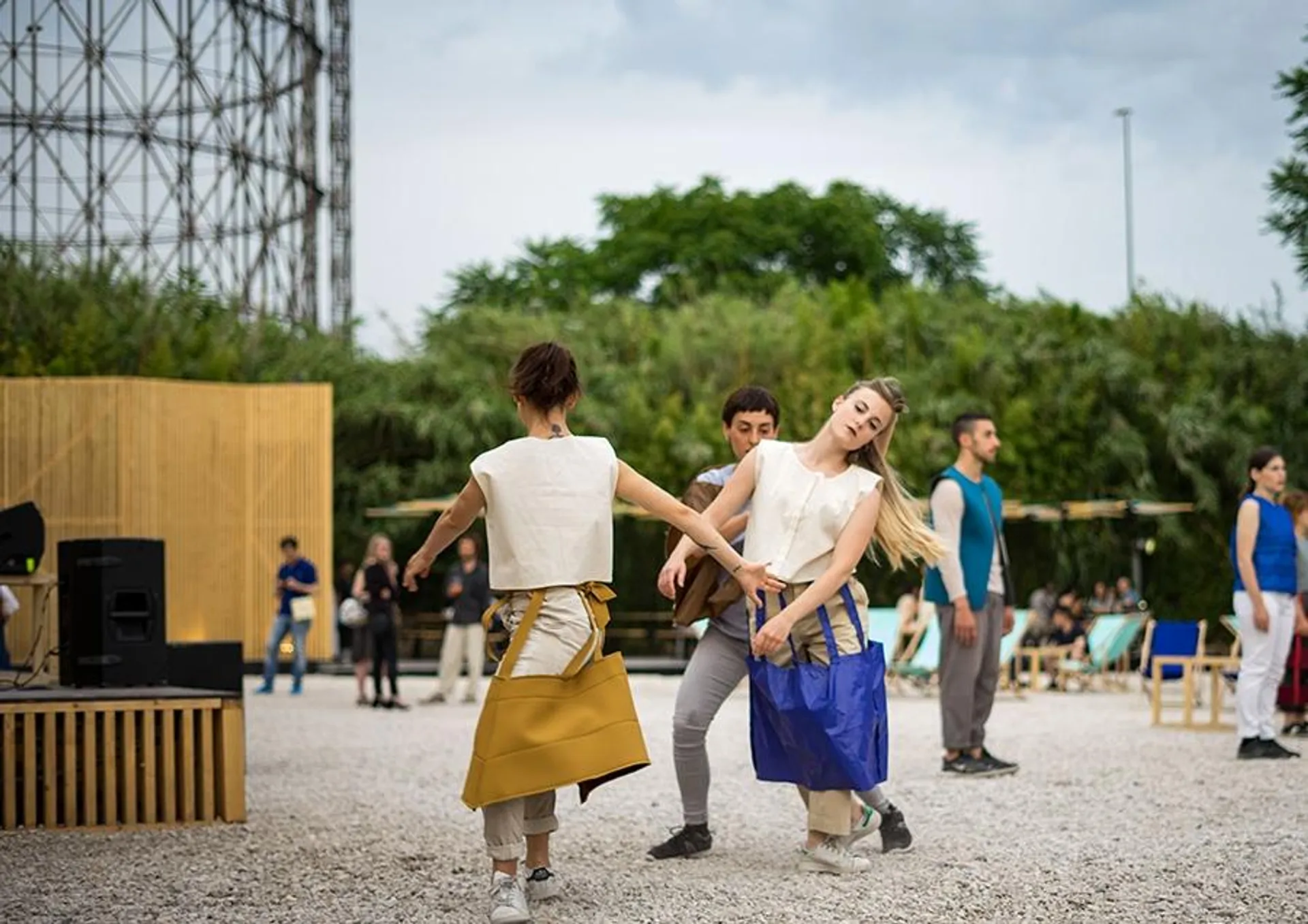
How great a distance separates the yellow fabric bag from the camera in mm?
5910

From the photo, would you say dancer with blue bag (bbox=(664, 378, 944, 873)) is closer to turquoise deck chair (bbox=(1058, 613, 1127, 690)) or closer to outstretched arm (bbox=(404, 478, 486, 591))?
outstretched arm (bbox=(404, 478, 486, 591))

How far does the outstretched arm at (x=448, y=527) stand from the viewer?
6039mm

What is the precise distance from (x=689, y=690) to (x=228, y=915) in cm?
180

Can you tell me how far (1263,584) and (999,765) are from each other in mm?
1829

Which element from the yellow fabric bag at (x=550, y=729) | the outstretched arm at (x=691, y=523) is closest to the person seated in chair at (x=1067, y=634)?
the outstretched arm at (x=691, y=523)

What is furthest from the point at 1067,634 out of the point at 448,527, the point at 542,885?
the point at 448,527

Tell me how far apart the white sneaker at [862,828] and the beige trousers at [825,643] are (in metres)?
0.09

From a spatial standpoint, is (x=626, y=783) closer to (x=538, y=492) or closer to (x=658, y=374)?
(x=538, y=492)

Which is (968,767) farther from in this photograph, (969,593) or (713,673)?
(713,673)

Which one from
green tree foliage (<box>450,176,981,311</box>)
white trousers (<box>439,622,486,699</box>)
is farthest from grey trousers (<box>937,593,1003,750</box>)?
green tree foliage (<box>450,176,981,311</box>)

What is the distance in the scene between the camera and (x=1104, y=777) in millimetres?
10672

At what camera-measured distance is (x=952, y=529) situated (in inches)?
404

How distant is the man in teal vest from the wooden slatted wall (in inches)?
653

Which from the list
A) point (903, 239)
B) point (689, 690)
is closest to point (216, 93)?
point (903, 239)
